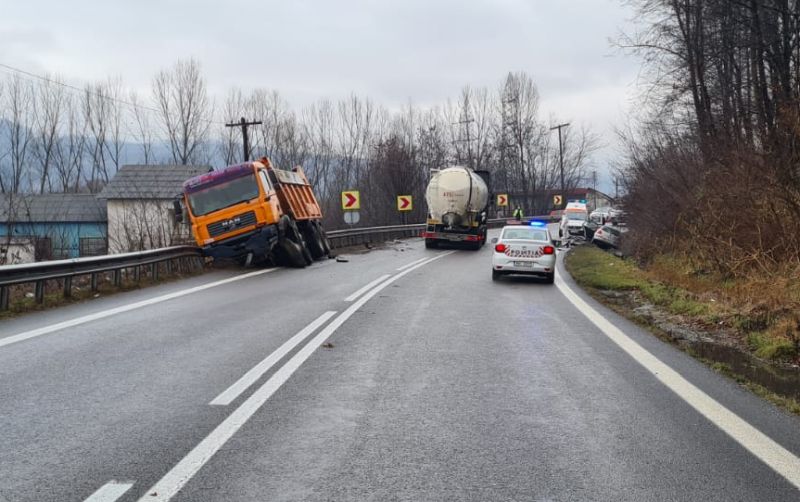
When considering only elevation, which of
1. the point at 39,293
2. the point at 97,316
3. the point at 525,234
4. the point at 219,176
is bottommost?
the point at 97,316

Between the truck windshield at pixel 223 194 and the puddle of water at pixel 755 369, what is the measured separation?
13.9 meters

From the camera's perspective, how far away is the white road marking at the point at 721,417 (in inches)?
183

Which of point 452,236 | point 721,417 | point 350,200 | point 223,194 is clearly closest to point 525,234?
point 223,194

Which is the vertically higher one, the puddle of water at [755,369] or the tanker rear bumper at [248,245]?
the tanker rear bumper at [248,245]

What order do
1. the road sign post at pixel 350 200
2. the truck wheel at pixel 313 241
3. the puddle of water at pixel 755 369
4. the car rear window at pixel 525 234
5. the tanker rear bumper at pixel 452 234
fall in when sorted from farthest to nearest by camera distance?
1. the road sign post at pixel 350 200
2. the tanker rear bumper at pixel 452 234
3. the truck wheel at pixel 313 241
4. the car rear window at pixel 525 234
5. the puddle of water at pixel 755 369

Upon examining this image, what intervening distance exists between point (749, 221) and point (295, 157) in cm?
5456

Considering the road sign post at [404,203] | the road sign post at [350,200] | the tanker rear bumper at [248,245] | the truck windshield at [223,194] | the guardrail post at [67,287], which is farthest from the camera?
the road sign post at [404,203]

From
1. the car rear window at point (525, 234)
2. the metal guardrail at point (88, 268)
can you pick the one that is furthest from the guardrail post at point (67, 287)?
the car rear window at point (525, 234)

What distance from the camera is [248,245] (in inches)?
808

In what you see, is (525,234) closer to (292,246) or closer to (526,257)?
(526,257)

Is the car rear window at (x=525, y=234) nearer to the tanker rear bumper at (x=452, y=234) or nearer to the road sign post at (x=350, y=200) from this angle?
the tanker rear bumper at (x=452, y=234)

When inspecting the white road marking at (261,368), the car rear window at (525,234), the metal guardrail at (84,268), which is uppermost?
the car rear window at (525,234)

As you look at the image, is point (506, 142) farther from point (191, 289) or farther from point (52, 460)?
point (52, 460)

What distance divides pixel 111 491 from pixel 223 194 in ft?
56.9
